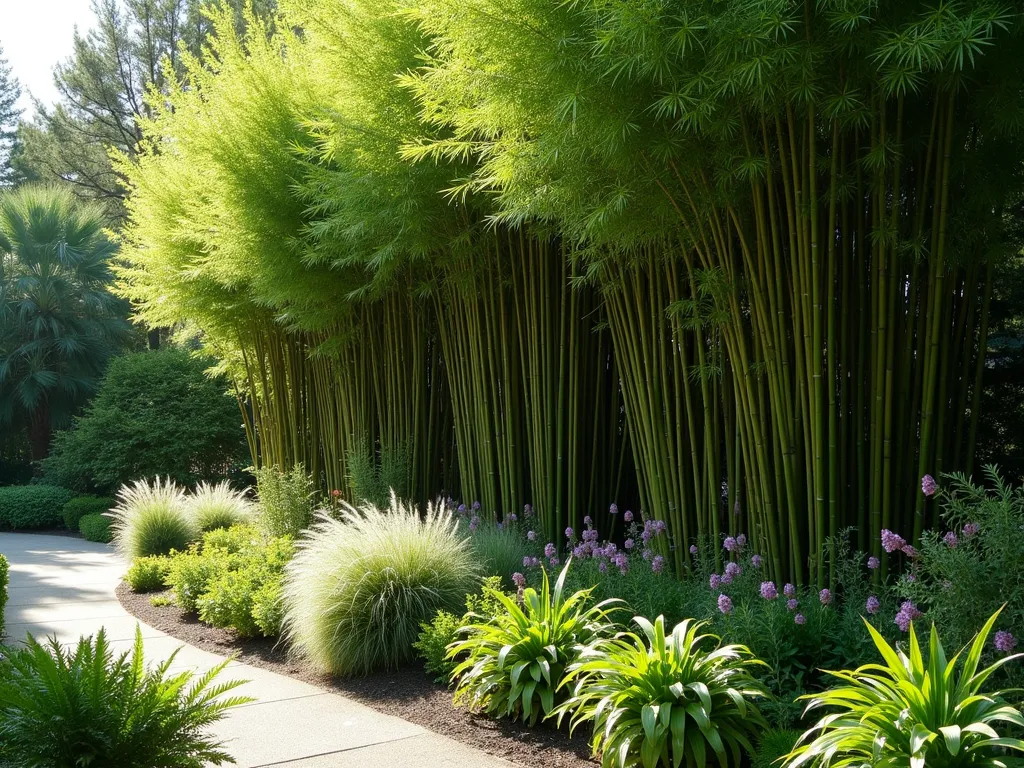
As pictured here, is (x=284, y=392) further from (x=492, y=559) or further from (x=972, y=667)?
(x=972, y=667)

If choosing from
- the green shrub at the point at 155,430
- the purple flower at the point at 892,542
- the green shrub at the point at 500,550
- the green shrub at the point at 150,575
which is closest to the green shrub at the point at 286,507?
the green shrub at the point at 150,575

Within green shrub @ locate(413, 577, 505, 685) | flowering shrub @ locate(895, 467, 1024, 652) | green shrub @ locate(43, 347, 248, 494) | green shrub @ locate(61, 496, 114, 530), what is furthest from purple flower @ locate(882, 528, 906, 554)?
green shrub @ locate(61, 496, 114, 530)

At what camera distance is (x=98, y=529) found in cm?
1095

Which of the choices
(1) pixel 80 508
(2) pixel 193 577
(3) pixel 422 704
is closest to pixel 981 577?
(3) pixel 422 704

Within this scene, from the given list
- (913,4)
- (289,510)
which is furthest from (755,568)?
(289,510)

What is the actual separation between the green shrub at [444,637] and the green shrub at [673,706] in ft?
3.24

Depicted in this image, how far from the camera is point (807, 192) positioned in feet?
10.7

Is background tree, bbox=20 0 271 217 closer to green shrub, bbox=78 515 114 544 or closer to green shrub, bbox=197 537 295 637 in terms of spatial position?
green shrub, bbox=78 515 114 544

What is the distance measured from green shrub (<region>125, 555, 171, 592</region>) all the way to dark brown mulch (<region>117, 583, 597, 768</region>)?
145 centimetres

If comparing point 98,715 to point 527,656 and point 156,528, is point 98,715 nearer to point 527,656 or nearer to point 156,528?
point 527,656

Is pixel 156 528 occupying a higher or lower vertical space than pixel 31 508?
higher

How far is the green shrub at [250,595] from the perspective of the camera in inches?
179

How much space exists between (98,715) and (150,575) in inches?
181

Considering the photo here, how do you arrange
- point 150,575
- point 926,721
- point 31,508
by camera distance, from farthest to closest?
point 31,508, point 150,575, point 926,721
